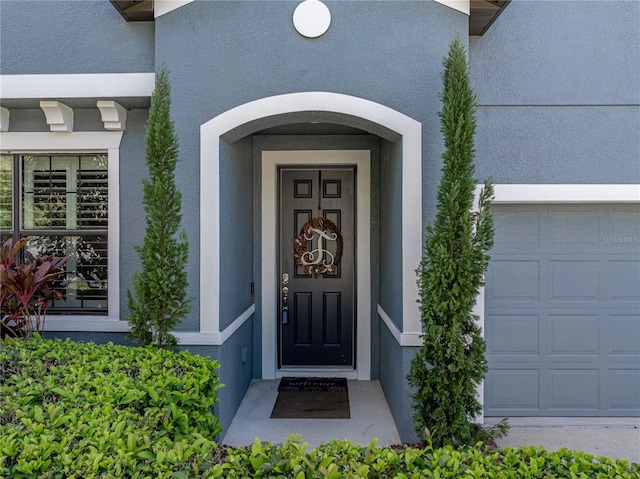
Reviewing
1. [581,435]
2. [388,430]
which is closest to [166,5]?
[388,430]

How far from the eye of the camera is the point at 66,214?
478 centimetres

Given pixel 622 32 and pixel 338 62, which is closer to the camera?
pixel 338 62

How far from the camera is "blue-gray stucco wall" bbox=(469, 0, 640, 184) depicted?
4.35m

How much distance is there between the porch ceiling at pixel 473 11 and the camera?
3.85 m

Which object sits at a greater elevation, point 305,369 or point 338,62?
point 338,62

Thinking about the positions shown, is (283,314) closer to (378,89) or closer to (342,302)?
(342,302)

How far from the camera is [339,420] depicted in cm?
439

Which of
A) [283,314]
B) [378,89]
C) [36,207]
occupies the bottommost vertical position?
[283,314]

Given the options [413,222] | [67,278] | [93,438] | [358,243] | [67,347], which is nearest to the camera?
[93,438]

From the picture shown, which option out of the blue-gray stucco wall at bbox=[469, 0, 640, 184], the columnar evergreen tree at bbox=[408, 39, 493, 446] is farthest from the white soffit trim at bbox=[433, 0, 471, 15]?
the columnar evergreen tree at bbox=[408, 39, 493, 446]

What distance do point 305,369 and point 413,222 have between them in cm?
268

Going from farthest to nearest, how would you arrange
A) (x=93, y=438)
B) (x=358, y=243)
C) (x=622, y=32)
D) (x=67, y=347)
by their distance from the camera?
(x=358, y=243)
(x=622, y=32)
(x=67, y=347)
(x=93, y=438)

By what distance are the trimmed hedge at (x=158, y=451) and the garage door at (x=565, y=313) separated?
2.27m

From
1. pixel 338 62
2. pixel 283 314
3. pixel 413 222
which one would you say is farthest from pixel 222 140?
pixel 283 314
